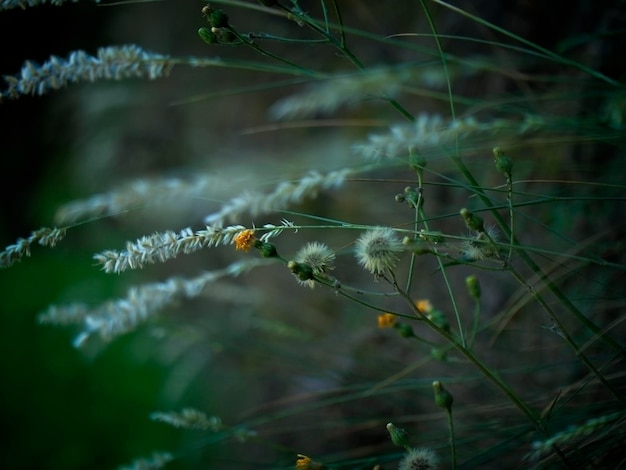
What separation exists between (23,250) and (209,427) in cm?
37

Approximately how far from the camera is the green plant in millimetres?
702

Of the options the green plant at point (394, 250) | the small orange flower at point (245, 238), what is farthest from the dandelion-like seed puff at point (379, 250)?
the small orange flower at point (245, 238)

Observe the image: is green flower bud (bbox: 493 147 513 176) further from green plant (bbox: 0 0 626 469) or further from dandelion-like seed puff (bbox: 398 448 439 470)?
dandelion-like seed puff (bbox: 398 448 439 470)

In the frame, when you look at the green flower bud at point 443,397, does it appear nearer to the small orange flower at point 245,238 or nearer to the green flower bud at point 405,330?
the green flower bud at point 405,330

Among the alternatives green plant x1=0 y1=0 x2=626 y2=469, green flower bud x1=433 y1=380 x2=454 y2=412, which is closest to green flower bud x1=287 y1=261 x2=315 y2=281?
green plant x1=0 y1=0 x2=626 y2=469

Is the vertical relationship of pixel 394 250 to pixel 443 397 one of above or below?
above

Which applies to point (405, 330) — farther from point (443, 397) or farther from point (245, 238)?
point (245, 238)

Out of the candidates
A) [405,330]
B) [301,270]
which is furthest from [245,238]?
[405,330]

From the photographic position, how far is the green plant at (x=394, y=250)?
2.30 ft

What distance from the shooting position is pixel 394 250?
2.01 ft

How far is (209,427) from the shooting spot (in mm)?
897

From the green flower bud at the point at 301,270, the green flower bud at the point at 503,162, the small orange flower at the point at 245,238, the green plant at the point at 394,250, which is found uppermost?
the green flower bud at the point at 503,162

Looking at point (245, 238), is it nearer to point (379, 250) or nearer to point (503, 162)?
point (379, 250)

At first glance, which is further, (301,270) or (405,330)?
(405,330)
